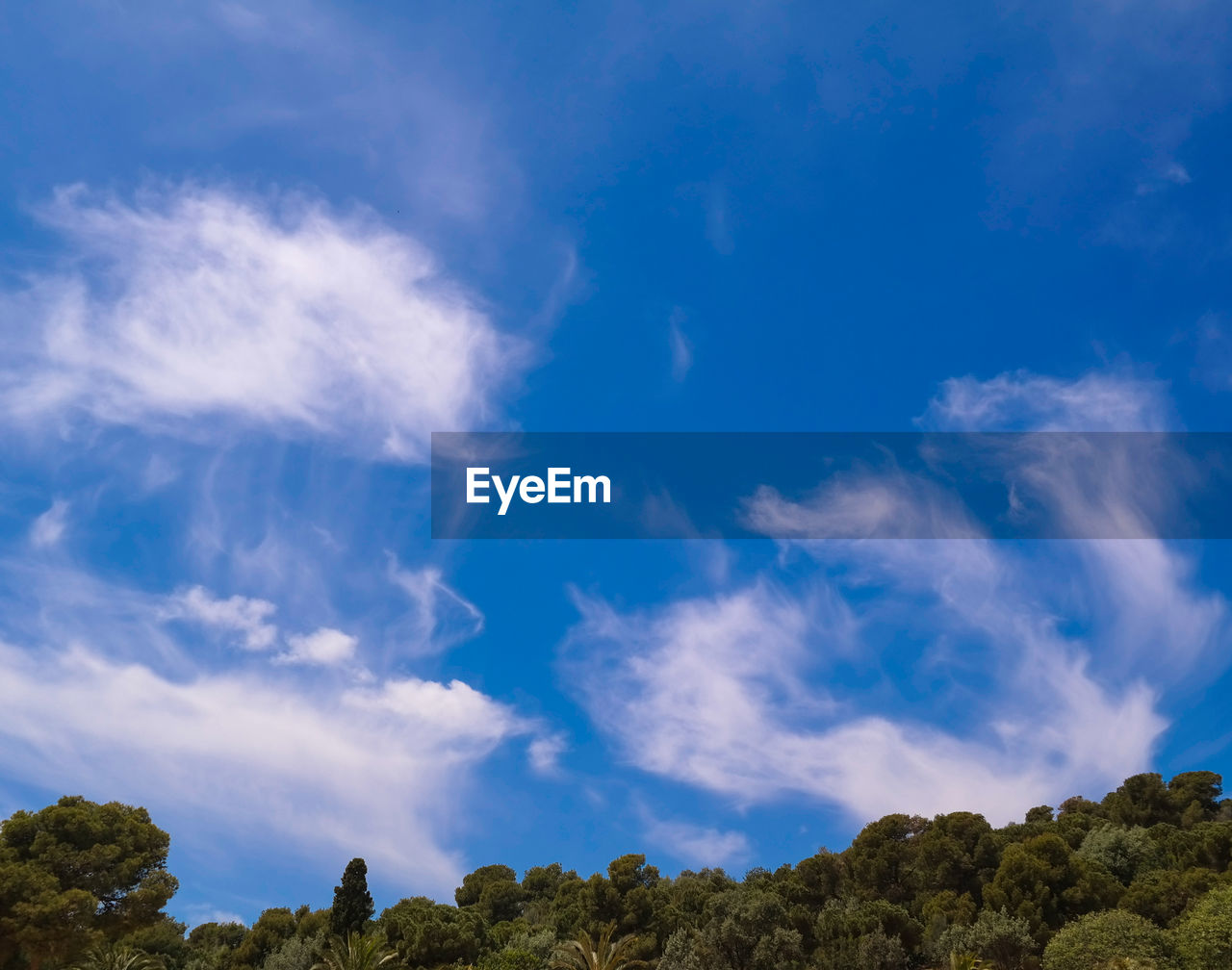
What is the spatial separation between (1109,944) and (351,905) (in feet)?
163

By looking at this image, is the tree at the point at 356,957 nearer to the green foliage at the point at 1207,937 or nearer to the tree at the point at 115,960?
the tree at the point at 115,960

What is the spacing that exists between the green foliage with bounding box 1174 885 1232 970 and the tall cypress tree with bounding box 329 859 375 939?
171 ft

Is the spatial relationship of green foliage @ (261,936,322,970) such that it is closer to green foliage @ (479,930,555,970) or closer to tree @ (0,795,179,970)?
green foliage @ (479,930,555,970)

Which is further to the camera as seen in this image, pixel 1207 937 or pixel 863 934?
pixel 863 934

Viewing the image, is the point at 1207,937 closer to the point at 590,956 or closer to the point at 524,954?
the point at 590,956

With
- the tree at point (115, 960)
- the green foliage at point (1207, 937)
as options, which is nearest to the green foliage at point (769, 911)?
the green foliage at point (1207, 937)

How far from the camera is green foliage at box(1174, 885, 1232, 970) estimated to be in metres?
41.3

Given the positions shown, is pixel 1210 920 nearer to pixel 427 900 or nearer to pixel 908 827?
pixel 908 827

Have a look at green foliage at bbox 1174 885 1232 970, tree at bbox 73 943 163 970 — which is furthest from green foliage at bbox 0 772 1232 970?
tree at bbox 73 943 163 970

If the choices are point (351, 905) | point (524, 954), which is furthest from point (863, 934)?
point (351, 905)

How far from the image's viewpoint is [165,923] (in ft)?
276

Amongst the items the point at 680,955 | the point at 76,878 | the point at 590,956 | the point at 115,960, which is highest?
the point at 76,878

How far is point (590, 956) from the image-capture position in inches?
2224

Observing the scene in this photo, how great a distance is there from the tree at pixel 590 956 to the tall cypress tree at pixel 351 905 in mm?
15134
